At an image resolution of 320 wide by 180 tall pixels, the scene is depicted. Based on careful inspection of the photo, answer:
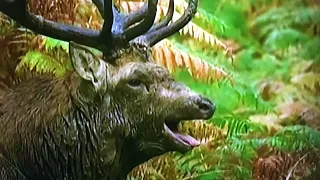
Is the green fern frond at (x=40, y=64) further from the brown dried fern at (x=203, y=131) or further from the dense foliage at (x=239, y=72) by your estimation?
the brown dried fern at (x=203, y=131)

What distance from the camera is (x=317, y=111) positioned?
2605 mm

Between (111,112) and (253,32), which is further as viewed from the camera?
(253,32)

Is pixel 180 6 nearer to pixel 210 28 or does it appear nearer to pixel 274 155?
pixel 210 28

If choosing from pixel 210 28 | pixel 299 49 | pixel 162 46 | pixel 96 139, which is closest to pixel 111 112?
pixel 96 139

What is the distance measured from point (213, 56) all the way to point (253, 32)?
0.60ft

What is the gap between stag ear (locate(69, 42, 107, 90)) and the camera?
189cm

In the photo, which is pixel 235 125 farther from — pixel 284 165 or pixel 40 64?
pixel 40 64

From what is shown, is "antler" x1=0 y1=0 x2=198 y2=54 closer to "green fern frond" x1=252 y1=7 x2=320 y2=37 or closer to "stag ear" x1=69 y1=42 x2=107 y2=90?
"stag ear" x1=69 y1=42 x2=107 y2=90

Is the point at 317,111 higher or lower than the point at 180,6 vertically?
lower

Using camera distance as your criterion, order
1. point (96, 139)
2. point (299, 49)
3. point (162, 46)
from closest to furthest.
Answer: point (96, 139), point (162, 46), point (299, 49)

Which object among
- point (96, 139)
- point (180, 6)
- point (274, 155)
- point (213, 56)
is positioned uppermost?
point (180, 6)

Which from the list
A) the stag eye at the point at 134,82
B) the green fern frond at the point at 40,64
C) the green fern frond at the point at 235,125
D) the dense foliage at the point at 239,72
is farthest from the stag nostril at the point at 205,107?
the green fern frond at the point at 40,64

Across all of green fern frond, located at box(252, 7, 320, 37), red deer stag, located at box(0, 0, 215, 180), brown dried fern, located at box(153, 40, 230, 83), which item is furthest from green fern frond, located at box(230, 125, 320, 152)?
red deer stag, located at box(0, 0, 215, 180)

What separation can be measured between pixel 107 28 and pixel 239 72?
0.70 meters
